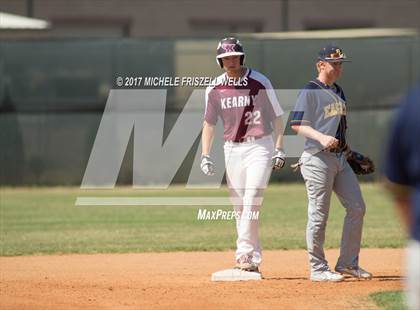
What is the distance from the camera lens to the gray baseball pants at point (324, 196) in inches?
324

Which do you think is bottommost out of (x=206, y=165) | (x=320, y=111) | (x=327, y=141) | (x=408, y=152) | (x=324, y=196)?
(x=324, y=196)

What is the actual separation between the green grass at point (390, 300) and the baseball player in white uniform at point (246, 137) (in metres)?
1.39

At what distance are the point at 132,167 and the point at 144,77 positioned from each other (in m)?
2.06

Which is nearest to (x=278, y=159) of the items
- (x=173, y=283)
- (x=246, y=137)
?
(x=246, y=137)

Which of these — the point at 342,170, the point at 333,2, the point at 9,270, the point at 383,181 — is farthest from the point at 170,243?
the point at 333,2

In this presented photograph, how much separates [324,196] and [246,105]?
107cm

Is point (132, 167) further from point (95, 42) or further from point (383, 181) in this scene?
point (383, 181)

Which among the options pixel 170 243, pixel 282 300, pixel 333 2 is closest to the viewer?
pixel 282 300

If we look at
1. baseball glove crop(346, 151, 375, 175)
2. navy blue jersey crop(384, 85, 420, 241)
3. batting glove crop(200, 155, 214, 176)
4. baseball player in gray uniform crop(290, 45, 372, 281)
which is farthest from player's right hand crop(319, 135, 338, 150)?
navy blue jersey crop(384, 85, 420, 241)

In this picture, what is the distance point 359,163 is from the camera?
340 inches

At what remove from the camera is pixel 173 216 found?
51.8 ft

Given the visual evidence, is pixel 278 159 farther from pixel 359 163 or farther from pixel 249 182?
pixel 359 163

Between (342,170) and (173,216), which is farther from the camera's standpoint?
(173,216)

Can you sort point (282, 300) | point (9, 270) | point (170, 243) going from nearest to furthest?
point (282, 300) < point (9, 270) < point (170, 243)
